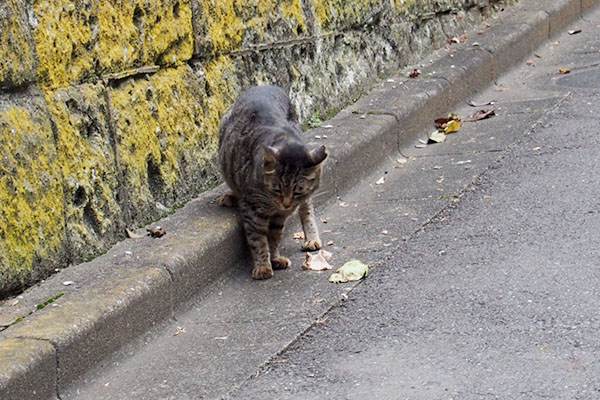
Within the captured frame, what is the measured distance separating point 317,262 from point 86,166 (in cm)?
114

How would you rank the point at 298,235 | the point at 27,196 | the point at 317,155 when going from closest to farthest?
the point at 27,196 → the point at 317,155 → the point at 298,235

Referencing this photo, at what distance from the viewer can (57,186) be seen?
3.90 meters

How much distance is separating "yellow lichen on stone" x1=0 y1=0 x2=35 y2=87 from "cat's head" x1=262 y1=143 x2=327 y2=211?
3.63 feet

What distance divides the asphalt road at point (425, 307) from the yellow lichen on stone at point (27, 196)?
556 mm

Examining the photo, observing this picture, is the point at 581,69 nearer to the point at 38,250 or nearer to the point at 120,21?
the point at 120,21

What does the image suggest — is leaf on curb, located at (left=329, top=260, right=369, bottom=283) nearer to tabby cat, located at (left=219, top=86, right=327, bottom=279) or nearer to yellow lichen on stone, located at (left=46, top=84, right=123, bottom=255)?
tabby cat, located at (left=219, top=86, right=327, bottom=279)

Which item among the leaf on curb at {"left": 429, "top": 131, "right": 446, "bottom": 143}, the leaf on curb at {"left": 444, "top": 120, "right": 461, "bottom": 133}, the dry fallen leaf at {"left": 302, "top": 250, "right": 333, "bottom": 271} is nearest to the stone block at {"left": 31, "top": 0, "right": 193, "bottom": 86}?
the dry fallen leaf at {"left": 302, "top": 250, "right": 333, "bottom": 271}

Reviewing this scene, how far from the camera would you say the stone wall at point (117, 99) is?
12.2 feet

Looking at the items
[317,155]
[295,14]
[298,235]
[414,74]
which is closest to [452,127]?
[414,74]

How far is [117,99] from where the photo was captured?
434 centimetres

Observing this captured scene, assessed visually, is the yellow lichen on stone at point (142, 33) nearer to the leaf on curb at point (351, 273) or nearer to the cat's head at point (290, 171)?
the cat's head at point (290, 171)

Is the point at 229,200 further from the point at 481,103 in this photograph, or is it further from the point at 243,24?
the point at 481,103

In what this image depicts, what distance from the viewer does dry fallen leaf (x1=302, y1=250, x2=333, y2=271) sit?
4.38 metres

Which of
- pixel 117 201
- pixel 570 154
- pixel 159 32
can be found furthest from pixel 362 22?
pixel 117 201
